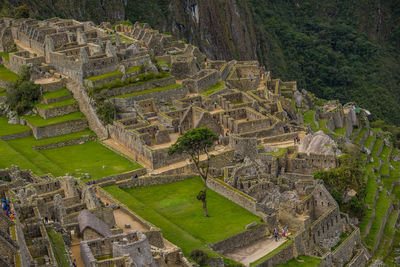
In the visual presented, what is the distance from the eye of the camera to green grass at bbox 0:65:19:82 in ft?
215

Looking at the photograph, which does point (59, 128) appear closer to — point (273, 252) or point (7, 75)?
point (7, 75)

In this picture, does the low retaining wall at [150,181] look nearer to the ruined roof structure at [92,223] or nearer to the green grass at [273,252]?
the green grass at [273,252]

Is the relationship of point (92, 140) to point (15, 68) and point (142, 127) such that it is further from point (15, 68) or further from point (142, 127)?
point (15, 68)

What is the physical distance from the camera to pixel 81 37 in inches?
2689

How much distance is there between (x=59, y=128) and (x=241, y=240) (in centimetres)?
2158

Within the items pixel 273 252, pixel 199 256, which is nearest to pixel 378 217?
pixel 273 252

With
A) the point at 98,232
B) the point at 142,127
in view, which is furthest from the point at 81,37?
the point at 98,232

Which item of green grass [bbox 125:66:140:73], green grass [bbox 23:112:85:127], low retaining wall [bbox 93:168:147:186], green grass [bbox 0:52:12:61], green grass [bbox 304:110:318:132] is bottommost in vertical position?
green grass [bbox 304:110:318:132]

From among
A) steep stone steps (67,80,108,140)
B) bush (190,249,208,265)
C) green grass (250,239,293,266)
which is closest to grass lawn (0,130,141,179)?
steep stone steps (67,80,108,140)

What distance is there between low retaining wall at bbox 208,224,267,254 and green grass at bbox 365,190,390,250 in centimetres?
1223

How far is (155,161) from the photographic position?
51.2 meters

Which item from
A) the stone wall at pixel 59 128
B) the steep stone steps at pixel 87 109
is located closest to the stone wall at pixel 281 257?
the steep stone steps at pixel 87 109

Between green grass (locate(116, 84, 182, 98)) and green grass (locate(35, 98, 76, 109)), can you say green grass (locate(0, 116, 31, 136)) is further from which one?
green grass (locate(116, 84, 182, 98))

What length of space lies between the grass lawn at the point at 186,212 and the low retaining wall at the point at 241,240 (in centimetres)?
31
